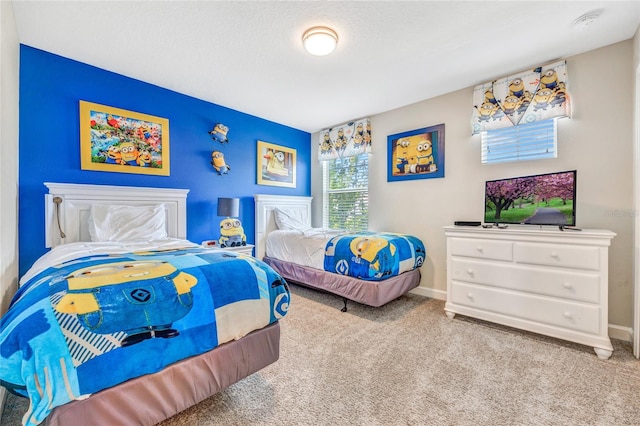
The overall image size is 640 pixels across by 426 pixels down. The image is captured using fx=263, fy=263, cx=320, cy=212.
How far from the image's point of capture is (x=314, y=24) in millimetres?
2041

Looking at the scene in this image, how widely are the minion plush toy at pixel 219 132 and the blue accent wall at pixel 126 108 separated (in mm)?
60

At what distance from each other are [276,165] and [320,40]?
243 centimetres

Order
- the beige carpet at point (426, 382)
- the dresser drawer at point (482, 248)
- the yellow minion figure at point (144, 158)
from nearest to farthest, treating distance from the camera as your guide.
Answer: the beige carpet at point (426, 382), the dresser drawer at point (482, 248), the yellow minion figure at point (144, 158)

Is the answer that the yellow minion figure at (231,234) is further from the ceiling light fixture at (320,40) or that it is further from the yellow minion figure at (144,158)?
the ceiling light fixture at (320,40)

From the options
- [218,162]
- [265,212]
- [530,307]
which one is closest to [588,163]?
[530,307]

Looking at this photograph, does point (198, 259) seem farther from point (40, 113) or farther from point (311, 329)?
point (40, 113)

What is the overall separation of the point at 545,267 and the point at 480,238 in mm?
509

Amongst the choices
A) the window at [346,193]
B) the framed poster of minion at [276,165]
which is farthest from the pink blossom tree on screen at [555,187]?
the framed poster of minion at [276,165]

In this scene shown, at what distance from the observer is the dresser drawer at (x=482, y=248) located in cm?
234

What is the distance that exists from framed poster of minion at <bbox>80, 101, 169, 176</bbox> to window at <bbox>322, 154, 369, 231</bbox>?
252 centimetres

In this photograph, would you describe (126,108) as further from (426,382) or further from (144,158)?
(426,382)

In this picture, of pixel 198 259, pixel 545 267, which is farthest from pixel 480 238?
pixel 198 259

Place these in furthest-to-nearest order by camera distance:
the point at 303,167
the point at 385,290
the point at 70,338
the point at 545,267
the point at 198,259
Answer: the point at 303,167 < the point at 385,290 < the point at 545,267 < the point at 198,259 < the point at 70,338

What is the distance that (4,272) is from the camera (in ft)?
5.40
